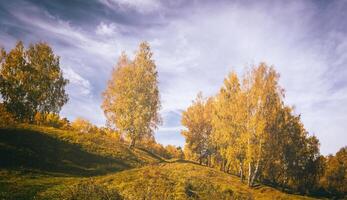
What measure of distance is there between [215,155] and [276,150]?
24457 mm

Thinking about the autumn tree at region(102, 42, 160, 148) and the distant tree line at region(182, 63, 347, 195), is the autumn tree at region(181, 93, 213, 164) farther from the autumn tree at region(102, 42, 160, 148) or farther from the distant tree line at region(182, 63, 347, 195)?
the autumn tree at region(102, 42, 160, 148)

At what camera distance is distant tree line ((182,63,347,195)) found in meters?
35.3

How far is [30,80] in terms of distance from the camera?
45.6 metres

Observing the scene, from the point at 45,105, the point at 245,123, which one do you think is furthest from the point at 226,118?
the point at 45,105

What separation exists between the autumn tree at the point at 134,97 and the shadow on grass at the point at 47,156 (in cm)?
961

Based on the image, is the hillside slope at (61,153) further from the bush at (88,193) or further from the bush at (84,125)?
the bush at (84,125)

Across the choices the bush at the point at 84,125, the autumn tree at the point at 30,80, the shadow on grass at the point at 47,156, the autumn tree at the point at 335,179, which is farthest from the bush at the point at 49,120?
the autumn tree at the point at 335,179

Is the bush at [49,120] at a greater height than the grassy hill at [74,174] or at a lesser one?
greater

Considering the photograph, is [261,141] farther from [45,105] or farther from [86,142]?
[45,105]

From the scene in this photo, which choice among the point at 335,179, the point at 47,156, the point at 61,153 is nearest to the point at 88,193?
the point at 47,156

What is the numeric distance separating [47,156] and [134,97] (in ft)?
69.2

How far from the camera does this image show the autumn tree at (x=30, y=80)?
143ft

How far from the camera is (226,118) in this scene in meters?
40.6

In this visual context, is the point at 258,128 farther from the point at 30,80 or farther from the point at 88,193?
the point at 30,80
